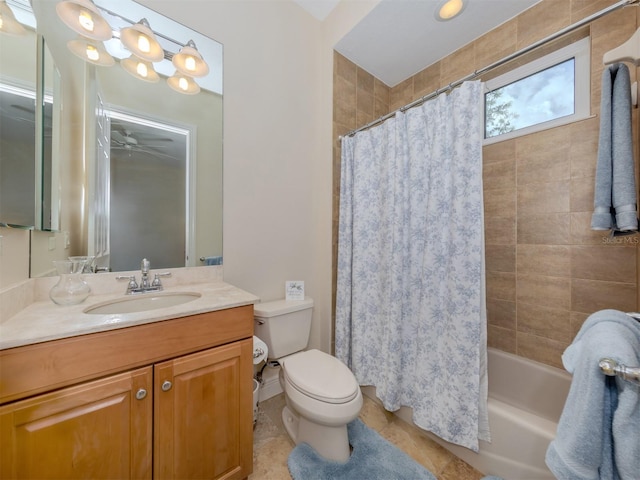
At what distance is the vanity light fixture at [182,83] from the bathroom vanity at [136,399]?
1205 millimetres

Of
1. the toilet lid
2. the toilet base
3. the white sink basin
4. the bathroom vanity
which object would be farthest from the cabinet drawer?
the toilet base

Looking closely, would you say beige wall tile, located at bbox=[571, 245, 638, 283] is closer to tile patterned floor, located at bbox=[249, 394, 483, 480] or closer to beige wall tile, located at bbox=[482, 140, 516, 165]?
beige wall tile, located at bbox=[482, 140, 516, 165]

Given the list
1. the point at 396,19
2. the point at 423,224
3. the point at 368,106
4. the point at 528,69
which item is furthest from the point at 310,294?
the point at 528,69

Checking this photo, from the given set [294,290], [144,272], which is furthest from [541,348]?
[144,272]

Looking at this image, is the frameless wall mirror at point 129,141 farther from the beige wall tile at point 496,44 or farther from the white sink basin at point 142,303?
the beige wall tile at point 496,44

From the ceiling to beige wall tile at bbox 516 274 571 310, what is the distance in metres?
1.74

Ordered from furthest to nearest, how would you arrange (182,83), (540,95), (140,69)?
1. (540,95)
2. (182,83)
3. (140,69)

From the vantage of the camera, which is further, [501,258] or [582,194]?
[501,258]

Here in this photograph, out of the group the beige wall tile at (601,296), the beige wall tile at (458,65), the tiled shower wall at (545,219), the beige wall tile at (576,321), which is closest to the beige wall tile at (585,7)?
the tiled shower wall at (545,219)

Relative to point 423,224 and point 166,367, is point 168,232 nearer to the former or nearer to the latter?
point 166,367

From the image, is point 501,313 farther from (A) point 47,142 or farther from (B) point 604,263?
(A) point 47,142

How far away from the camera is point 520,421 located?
3.58 ft

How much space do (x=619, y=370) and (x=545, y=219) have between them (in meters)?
1.29

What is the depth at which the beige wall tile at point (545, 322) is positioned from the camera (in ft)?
4.87
